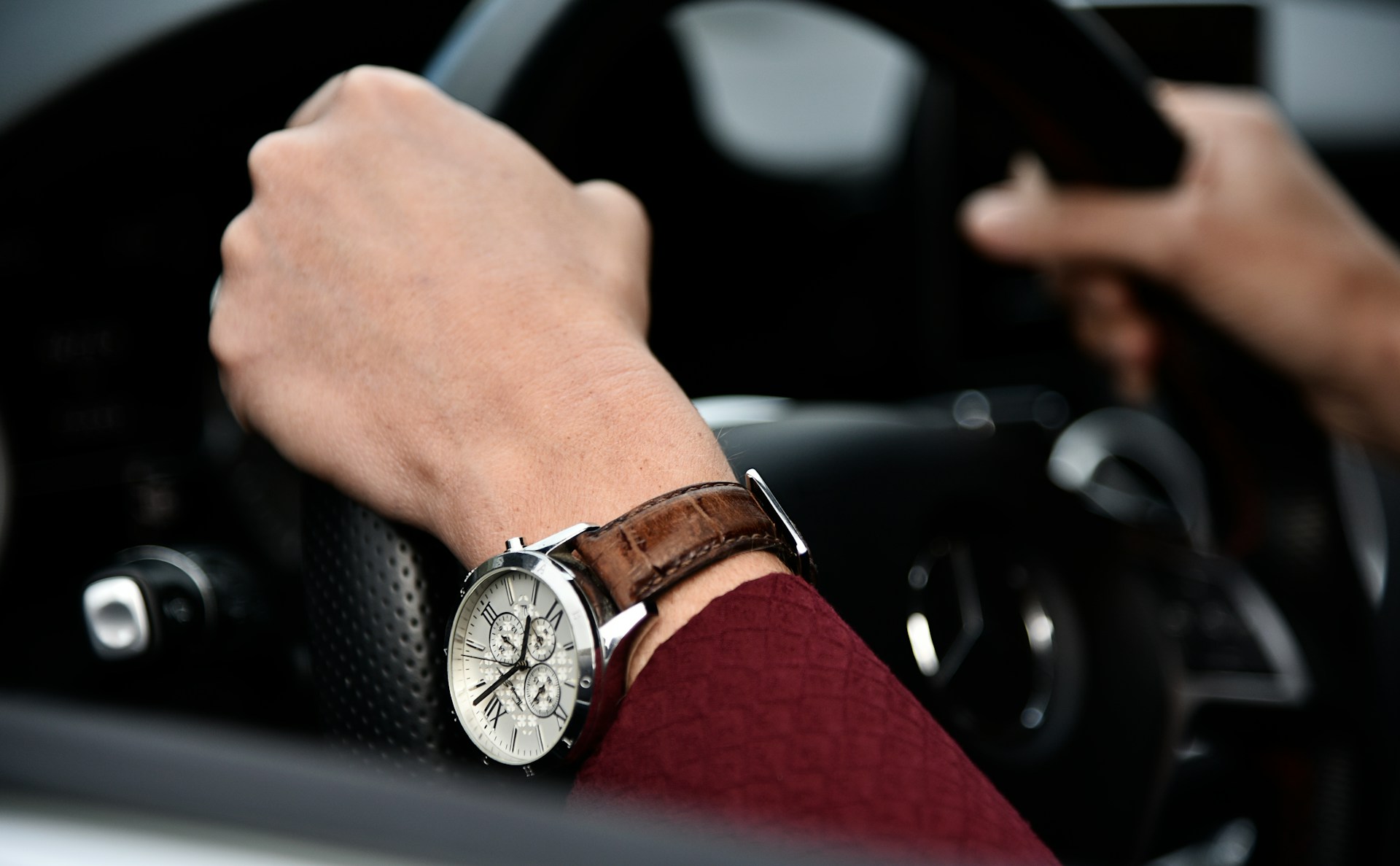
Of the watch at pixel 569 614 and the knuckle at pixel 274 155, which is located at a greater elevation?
the knuckle at pixel 274 155

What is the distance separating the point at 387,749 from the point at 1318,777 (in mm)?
935

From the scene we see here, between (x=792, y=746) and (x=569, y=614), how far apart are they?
13 cm

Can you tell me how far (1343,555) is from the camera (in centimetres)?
119

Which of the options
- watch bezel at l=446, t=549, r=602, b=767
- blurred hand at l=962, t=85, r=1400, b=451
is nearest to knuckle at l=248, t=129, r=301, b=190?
watch bezel at l=446, t=549, r=602, b=767

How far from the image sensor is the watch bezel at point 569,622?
0.56 m

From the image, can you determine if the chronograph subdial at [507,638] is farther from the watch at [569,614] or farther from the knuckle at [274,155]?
the knuckle at [274,155]

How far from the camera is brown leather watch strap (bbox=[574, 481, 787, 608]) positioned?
0.58m

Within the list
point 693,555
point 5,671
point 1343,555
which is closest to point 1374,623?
point 1343,555

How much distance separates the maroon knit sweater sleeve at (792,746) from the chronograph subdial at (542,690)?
0.03m

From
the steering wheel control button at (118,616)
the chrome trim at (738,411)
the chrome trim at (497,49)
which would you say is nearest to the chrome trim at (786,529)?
the chrome trim at (738,411)

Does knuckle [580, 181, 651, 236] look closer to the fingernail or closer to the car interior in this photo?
the car interior

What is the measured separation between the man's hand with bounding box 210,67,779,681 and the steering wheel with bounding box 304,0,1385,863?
0.05m

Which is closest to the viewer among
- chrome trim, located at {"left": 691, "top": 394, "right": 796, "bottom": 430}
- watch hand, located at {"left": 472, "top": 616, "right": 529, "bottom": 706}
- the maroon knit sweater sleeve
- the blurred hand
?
the maroon knit sweater sleeve

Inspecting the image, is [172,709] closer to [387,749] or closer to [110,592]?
[110,592]
